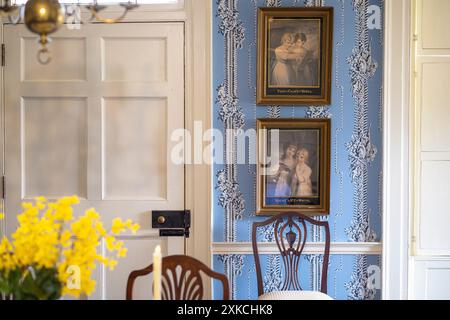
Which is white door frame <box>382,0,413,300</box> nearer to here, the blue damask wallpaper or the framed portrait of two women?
the blue damask wallpaper

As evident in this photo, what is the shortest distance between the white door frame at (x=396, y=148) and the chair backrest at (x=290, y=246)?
43 centimetres

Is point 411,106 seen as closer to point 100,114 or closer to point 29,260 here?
point 100,114

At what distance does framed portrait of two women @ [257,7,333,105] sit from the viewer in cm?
268

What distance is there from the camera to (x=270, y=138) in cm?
271

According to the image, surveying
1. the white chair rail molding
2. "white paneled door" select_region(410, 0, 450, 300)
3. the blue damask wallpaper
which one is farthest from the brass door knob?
"white paneled door" select_region(410, 0, 450, 300)

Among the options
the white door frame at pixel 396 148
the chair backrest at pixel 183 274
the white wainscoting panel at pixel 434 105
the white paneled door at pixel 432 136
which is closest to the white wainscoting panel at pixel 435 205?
the white paneled door at pixel 432 136

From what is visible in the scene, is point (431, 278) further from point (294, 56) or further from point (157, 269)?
point (157, 269)

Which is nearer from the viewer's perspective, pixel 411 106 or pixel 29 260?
pixel 29 260

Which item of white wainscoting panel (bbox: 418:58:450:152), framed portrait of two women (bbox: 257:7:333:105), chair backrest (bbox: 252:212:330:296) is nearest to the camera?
chair backrest (bbox: 252:212:330:296)

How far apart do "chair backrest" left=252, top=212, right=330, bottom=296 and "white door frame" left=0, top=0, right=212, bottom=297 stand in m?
0.35

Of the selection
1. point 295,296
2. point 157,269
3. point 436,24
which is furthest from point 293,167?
point 157,269
